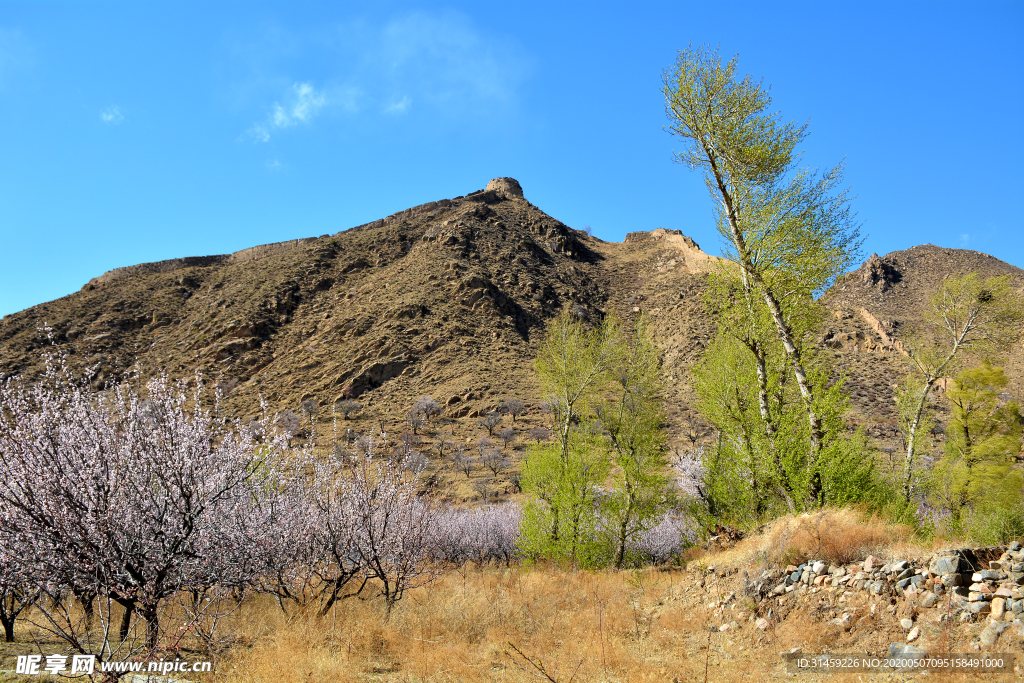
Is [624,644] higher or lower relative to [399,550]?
lower

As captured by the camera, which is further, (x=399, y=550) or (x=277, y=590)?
(x=399, y=550)

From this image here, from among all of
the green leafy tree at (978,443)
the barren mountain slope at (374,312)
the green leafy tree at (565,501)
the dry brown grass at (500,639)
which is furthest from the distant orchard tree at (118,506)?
the barren mountain slope at (374,312)

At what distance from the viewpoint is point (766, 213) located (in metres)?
12.3

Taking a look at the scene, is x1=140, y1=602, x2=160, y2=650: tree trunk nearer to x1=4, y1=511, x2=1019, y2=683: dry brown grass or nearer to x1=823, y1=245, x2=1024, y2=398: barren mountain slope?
x1=4, y1=511, x2=1019, y2=683: dry brown grass

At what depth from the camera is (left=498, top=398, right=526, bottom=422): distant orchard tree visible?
125 feet

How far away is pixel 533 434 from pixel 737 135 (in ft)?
85.2

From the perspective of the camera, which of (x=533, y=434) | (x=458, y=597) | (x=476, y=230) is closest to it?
(x=458, y=597)

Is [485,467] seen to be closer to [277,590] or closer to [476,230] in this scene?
[277,590]

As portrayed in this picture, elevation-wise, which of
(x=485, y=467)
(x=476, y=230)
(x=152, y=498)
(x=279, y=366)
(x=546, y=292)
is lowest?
(x=485, y=467)

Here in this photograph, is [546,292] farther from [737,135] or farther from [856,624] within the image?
[856,624]

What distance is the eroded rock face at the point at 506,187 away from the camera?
92.2 meters

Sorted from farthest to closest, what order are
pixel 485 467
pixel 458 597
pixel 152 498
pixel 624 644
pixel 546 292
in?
1. pixel 546 292
2. pixel 485 467
3. pixel 458 597
4. pixel 624 644
5. pixel 152 498

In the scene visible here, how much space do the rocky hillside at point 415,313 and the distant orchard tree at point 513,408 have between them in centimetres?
69

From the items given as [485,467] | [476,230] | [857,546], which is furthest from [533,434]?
[476,230]
